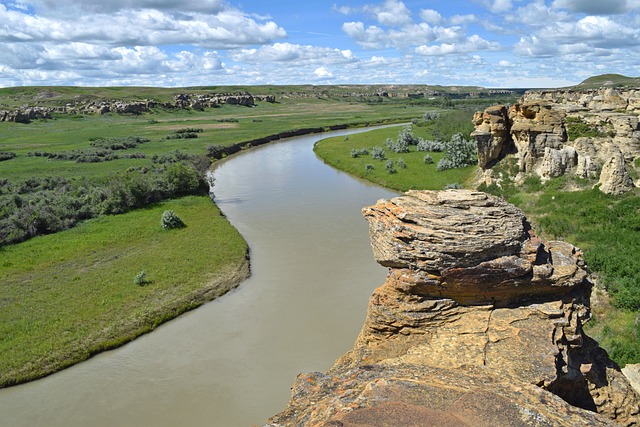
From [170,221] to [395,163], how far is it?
107 ft

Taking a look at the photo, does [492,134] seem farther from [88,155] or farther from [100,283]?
[88,155]

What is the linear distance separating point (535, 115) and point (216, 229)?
26.0 metres

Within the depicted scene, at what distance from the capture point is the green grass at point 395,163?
4922 centimetres

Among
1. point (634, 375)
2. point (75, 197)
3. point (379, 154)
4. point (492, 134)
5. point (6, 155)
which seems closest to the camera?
point (634, 375)

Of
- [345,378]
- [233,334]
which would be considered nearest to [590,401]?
[345,378]

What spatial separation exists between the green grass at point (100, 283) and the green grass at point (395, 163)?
2198cm

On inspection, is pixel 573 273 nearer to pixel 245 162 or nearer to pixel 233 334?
pixel 233 334

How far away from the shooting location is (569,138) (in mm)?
33875

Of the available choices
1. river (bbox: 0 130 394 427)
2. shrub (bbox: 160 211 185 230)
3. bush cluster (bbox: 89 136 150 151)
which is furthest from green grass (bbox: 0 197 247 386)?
bush cluster (bbox: 89 136 150 151)

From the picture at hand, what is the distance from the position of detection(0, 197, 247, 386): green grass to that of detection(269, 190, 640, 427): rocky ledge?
14.4 metres

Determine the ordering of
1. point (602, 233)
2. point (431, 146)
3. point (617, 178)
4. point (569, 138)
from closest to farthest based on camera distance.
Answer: point (602, 233) → point (617, 178) → point (569, 138) → point (431, 146)

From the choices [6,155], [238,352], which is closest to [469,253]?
[238,352]

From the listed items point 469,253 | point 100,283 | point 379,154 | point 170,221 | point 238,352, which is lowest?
point 238,352

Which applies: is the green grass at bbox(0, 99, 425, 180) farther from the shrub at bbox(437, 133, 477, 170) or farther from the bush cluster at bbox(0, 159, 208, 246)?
the shrub at bbox(437, 133, 477, 170)
